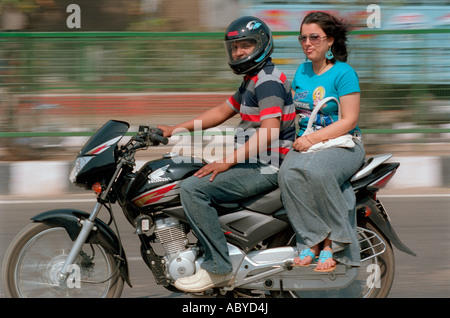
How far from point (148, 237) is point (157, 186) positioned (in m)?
0.34

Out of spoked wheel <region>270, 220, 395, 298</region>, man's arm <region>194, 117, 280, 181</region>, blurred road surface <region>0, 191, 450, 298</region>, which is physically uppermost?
man's arm <region>194, 117, 280, 181</region>

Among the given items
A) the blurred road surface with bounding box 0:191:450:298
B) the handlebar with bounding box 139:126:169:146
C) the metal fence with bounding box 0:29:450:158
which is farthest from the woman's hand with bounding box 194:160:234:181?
the metal fence with bounding box 0:29:450:158

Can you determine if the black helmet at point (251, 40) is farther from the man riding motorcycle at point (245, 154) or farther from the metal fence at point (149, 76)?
the metal fence at point (149, 76)

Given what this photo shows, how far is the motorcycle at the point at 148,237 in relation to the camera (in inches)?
151

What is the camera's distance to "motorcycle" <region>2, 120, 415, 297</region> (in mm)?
3842

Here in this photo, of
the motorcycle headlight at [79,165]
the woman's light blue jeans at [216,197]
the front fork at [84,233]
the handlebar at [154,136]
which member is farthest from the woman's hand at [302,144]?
the motorcycle headlight at [79,165]

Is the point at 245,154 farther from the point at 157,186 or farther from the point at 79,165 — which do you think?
the point at 79,165

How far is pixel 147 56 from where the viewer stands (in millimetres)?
8000

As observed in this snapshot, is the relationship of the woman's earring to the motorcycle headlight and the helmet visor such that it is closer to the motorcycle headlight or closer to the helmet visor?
the helmet visor

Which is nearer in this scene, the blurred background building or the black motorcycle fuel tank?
the black motorcycle fuel tank

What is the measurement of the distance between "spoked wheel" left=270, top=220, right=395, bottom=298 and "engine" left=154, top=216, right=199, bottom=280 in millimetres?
503

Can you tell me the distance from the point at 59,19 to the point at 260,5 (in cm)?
316
